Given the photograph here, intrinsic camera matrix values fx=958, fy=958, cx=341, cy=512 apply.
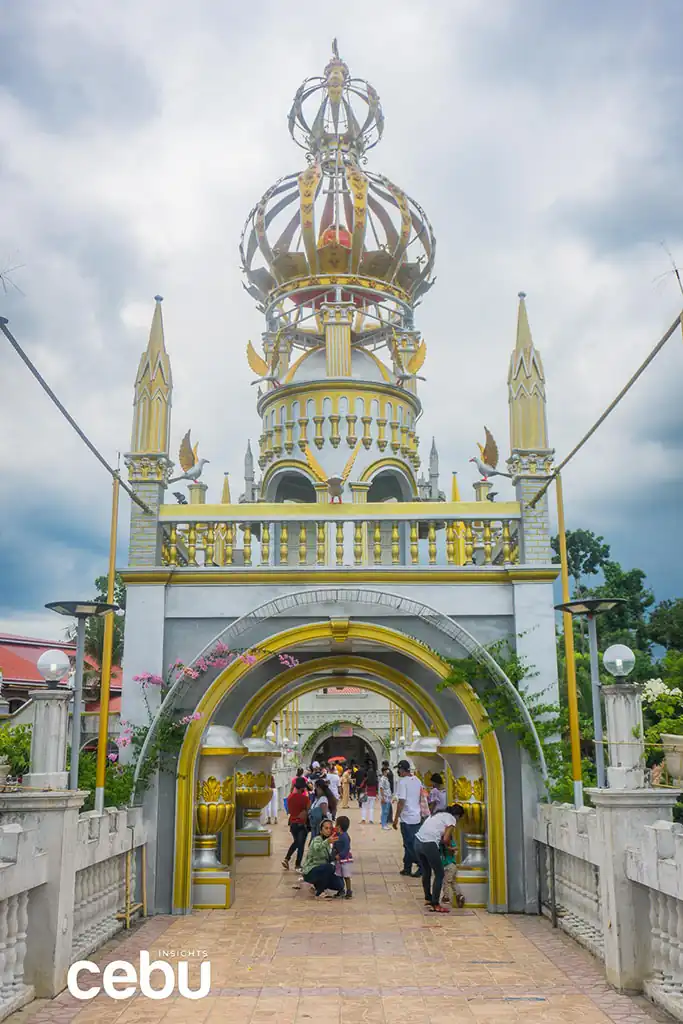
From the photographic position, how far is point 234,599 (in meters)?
10.7

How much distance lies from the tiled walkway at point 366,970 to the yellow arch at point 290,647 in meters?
0.46

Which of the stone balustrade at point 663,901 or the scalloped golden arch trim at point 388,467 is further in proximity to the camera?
the scalloped golden arch trim at point 388,467

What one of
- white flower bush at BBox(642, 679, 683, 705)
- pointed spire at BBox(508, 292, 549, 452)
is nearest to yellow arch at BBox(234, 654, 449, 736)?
white flower bush at BBox(642, 679, 683, 705)

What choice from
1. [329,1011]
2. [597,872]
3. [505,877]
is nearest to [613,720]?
[597,872]

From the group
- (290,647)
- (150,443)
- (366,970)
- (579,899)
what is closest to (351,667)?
(290,647)

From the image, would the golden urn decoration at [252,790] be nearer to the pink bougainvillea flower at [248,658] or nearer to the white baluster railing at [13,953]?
the pink bougainvillea flower at [248,658]

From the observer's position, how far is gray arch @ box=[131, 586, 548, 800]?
9906 mm

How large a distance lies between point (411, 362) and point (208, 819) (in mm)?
8580

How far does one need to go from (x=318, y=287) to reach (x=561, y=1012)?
1166 cm

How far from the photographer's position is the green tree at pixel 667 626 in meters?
24.9

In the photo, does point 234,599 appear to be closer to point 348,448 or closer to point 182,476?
point 182,476

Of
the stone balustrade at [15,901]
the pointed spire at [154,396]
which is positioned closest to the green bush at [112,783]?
the stone balustrade at [15,901]

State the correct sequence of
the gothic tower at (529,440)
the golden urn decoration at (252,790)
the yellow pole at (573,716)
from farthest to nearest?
the golden urn decoration at (252,790)
the gothic tower at (529,440)
the yellow pole at (573,716)

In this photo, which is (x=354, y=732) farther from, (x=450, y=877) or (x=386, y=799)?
(x=450, y=877)
